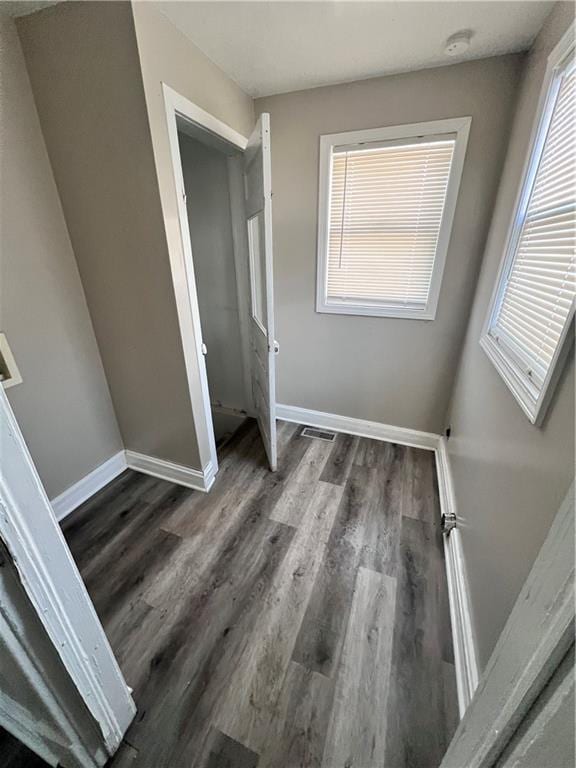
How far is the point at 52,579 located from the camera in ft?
2.29

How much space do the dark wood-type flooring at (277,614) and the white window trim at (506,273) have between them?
3.46ft

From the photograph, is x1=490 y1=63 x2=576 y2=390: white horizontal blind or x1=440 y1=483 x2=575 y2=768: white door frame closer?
x1=440 y1=483 x2=575 y2=768: white door frame

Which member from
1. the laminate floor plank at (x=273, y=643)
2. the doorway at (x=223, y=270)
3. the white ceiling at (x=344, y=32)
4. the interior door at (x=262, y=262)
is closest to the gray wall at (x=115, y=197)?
the doorway at (x=223, y=270)

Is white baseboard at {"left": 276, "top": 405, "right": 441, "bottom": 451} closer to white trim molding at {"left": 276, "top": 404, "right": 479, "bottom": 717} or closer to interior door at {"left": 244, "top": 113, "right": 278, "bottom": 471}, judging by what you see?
white trim molding at {"left": 276, "top": 404, "right": 479, "bottom": 717}

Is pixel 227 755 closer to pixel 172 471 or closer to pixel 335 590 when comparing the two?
pixel 335 590

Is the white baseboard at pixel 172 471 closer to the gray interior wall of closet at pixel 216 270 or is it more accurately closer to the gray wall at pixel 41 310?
the gray wall at pixel 41 310

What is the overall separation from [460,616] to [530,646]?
1065 millimetres

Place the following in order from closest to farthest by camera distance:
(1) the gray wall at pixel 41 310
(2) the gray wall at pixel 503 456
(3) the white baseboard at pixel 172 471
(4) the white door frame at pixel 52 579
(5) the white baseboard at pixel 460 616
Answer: (4) the white door frame at pixel 52 579, (2) the gray wall at pixel 503 456, (5) the white baseboard at pixel 460 616, (1) the gray wall at pixel 41 310, (3) the white baseboard at pixel 172 471

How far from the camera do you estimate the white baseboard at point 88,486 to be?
1867 millimetres

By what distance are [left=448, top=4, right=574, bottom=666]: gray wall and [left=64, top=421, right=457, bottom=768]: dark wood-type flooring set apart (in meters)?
0.32

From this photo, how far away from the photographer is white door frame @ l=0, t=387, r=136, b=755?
593 millimetres

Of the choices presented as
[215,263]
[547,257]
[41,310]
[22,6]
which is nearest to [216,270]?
[215,263]

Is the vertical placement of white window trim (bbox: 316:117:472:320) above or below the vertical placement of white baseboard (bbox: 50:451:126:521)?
above

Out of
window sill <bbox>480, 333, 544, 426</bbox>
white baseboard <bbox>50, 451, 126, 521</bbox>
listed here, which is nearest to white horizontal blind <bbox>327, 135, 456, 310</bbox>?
window sill <bbox>480, 333, 544, 426</bbox>
